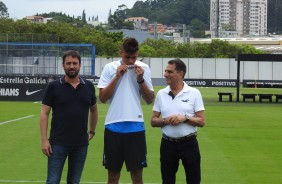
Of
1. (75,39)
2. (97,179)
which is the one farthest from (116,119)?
(75,39)

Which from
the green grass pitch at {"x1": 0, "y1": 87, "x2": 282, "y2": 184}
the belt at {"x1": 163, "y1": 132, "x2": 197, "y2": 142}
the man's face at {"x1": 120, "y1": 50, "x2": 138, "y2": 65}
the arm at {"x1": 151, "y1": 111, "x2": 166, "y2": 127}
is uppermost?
the man's face at {"x1": 120, "y1": 50, "x2": 138, "y2": 65}

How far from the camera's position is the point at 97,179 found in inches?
564

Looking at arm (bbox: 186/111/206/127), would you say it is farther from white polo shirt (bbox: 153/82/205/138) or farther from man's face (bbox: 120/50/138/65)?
man's face (bbox: 120/50/138/65)

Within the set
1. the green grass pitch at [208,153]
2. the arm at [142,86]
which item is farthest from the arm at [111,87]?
the green grass pitch at [208,153]

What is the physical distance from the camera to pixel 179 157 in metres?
10.0

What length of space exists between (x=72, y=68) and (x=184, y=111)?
55.0 inches

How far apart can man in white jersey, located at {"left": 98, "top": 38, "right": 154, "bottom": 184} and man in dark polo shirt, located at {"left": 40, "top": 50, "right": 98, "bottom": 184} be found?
0.29 m

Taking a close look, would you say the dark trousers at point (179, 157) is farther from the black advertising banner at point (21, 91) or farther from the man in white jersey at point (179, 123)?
the black advertising banner at point (21, 91)

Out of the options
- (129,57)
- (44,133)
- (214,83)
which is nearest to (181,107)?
(129,57)

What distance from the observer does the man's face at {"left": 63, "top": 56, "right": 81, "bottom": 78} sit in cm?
→ 985

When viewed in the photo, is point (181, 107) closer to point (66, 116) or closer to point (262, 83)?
point (66, 116)

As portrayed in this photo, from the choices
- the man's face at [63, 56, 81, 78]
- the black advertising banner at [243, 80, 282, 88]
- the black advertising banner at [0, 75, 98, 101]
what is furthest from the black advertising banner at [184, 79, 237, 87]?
the man's face at [63, 56, 81, 78]

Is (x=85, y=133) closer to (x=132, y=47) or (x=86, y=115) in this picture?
(x=86, y=115)

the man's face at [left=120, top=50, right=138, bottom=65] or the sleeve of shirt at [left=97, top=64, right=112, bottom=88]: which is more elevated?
the man's face at [left=120, top=50, right=138, bottom=65]
